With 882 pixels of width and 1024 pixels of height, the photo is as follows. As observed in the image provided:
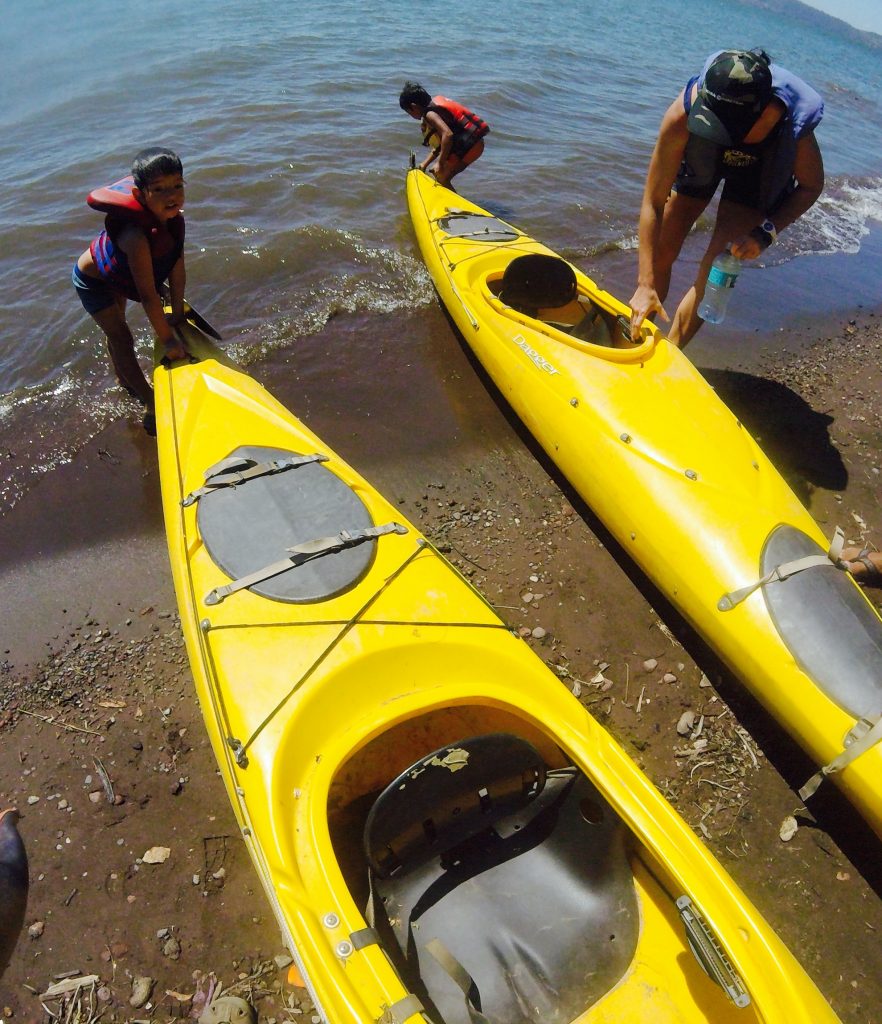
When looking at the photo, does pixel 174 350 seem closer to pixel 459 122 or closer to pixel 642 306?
pixel 642 306

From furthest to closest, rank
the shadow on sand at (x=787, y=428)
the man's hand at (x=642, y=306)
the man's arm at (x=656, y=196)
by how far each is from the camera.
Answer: the shadow on sand at (x=787, y=428) → the man's hand at (x=642, y=306) → the man's arm at (x=656, y=196)

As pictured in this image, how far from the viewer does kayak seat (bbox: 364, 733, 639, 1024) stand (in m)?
2.07

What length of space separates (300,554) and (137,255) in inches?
86.0

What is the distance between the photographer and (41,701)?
3.16m

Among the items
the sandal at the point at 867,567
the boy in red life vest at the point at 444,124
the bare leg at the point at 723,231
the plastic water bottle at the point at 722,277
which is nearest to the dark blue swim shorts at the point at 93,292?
the plastic water bottle at the point at 722,277

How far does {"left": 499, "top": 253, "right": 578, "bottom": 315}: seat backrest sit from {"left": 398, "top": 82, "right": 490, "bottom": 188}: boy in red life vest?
299 cm

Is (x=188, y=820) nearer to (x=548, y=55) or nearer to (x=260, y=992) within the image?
(x=260, y=992)

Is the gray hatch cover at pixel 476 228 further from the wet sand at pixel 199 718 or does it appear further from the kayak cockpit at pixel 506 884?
the kayak cockpit at pixel 506 884

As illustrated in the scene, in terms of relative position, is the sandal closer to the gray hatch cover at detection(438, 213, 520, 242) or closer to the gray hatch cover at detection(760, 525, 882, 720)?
the gray hatch cover at detection(760, 525, 882, 720)

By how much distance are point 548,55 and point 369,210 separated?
1041 cm

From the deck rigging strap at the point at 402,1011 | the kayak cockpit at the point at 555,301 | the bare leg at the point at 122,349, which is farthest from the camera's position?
the kayak cockpit at the point at 555,301

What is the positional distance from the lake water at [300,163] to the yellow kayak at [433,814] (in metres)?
2.91

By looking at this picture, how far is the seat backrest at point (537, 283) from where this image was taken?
484 cm

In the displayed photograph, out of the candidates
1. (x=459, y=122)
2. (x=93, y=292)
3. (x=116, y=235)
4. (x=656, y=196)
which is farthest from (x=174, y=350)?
(x=459, y=122)
